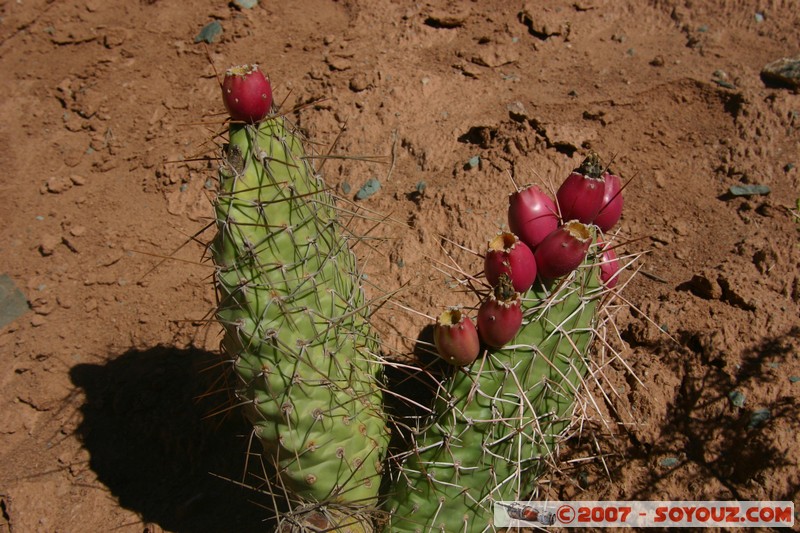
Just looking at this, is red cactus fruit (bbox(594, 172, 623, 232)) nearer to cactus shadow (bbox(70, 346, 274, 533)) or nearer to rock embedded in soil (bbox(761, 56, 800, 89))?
cactus shadow (bbox(70, 346, 274, 533))

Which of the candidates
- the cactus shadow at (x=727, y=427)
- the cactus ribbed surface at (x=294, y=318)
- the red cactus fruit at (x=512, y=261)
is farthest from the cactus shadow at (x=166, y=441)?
the cactus shadow at (x=727, y=427)

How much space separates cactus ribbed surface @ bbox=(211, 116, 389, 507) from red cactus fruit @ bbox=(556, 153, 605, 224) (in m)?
0.76

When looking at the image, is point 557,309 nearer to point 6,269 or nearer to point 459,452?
point 459,452

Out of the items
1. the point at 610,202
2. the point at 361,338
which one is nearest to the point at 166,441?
the point at 361,338

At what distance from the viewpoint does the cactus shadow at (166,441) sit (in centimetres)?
302

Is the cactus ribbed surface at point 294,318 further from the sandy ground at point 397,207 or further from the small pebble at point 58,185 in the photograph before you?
the small pebble at point 58,185

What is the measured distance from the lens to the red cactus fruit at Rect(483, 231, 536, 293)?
1.88 meters

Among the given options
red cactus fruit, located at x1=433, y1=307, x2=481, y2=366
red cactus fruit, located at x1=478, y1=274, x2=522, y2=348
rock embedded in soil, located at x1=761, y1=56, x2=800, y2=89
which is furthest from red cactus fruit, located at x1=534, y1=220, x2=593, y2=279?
rock embedded in soil, located at x1=761, y1=56, x2=800, y2=89

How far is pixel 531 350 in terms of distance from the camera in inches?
80.8

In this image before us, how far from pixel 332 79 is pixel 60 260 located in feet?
6.60

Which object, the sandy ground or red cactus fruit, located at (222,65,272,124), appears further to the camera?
the sandy ground

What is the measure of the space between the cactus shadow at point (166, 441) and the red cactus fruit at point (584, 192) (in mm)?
1837

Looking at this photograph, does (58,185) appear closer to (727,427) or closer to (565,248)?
(565,248)

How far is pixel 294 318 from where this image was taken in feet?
7.02
